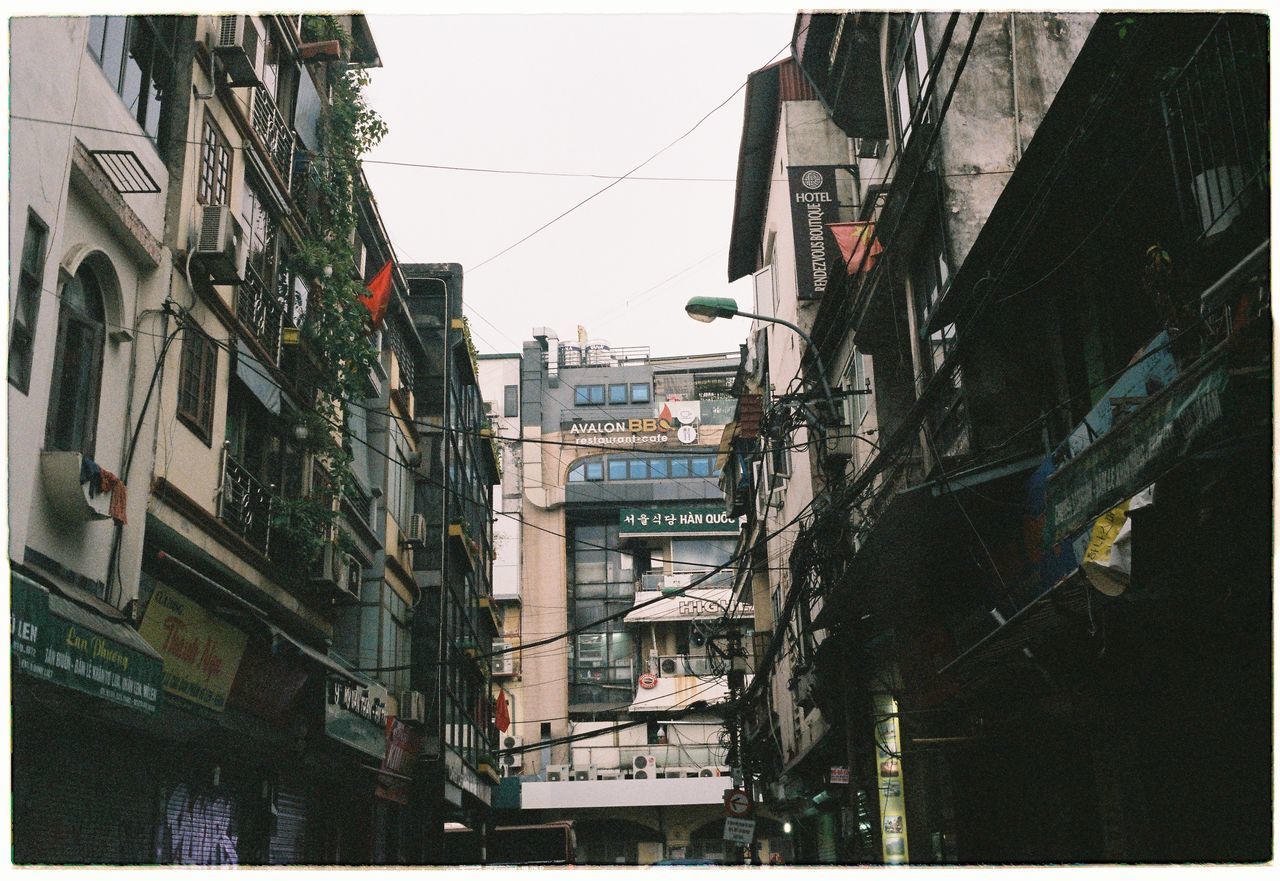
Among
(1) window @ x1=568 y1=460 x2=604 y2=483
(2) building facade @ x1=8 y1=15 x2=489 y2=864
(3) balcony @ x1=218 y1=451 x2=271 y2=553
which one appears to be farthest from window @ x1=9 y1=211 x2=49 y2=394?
(1) window @ x1=568 y1=460 x2=604 y2=483

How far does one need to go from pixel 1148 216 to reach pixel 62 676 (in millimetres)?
9935

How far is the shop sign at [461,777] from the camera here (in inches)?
1112

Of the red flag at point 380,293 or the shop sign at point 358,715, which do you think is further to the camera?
the red flag at point 380,293

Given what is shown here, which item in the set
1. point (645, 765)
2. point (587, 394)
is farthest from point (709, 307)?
point (587, 394)

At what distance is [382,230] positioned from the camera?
2447cm

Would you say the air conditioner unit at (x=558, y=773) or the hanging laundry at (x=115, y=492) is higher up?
the hanging laundry at (x=115, y=492)

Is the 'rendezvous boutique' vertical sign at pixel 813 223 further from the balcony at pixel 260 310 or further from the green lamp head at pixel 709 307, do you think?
the balcony at pixel 260 310

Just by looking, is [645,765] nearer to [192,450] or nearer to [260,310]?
[260,310]

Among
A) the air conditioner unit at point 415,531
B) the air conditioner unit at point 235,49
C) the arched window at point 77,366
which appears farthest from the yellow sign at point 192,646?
the air conditioner unit at point 415,531

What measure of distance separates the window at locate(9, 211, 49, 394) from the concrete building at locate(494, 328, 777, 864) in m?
42.0

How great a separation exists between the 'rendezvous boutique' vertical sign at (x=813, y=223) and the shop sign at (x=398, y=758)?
39.0 feet

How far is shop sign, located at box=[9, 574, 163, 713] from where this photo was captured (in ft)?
26.9

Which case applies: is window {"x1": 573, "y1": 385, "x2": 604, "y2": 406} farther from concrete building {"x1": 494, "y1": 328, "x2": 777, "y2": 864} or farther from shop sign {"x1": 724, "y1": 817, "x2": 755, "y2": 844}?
shop sign {"x1": 724, "y1": 817, "x2": 755, "y2": 844}

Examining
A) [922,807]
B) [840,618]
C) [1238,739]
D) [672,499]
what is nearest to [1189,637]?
[1238,739]
